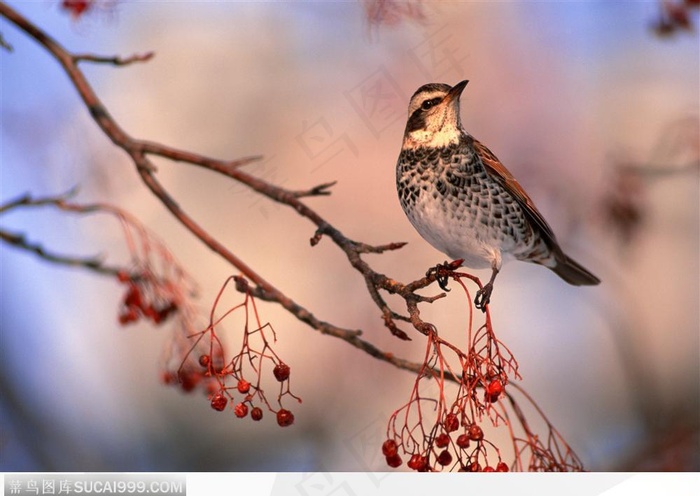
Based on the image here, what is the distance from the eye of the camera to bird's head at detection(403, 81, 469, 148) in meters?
1.19

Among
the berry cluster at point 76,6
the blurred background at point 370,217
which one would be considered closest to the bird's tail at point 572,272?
the blurred background at point 370,217

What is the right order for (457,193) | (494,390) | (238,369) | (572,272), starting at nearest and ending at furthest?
(494,390), (238,369), (457,193), (572,272)

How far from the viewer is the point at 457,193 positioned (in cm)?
116

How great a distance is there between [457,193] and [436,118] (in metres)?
0.13

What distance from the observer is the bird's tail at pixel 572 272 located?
4.44 feet

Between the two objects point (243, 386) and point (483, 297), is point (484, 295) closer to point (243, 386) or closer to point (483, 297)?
point (483, 297)

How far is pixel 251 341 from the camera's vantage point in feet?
4.49

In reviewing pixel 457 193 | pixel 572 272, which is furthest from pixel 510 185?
pixel 572 272

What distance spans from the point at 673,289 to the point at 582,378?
30 centimetres

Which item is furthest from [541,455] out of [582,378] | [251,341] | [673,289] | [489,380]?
[673,289]

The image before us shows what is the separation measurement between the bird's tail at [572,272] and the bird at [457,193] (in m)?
0.13

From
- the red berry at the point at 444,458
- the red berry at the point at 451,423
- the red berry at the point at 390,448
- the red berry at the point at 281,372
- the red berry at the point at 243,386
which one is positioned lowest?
the red berry at the point at 444,458

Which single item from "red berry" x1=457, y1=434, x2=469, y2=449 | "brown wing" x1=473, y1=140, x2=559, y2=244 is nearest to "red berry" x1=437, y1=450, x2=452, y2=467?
"red berry" x1=457, y1=434, x2=469, y2=449

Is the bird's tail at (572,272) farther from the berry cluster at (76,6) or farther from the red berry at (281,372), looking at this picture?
the berry cluster at (76,6)
